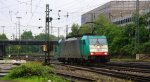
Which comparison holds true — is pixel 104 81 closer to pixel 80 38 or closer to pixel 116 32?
pixel 80 38

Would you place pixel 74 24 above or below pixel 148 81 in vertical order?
above

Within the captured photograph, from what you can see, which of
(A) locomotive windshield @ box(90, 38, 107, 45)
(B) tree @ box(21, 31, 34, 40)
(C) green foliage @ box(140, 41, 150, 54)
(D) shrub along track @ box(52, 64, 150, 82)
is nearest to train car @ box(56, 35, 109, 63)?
(A) locomotive windshield @ box(90, 38, 107, 45)

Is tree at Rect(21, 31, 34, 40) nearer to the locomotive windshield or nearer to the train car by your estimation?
the train car

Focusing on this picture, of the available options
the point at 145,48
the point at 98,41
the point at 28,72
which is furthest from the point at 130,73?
the point at 145,48

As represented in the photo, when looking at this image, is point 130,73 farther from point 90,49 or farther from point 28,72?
point 90,49

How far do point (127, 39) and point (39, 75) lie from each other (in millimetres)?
57428

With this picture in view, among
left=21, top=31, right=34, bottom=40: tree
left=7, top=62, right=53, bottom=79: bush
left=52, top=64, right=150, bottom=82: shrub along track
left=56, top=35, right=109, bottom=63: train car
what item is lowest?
left=52, top=64, right=150, bottom=82: shrub along track

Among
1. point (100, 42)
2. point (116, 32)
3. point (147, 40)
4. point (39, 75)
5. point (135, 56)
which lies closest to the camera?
point (39, 75)

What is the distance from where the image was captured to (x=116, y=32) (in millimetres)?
87750

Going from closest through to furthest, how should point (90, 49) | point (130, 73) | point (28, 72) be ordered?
point (28, 72)
point (130, 73)
point (90, 49)

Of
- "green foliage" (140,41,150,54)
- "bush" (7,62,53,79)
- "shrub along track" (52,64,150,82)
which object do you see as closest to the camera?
"shrub along track" (52,64,150,82)

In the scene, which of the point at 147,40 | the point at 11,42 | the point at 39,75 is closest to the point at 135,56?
the point at 147,40

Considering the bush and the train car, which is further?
the train car

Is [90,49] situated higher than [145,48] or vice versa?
[145,48]
